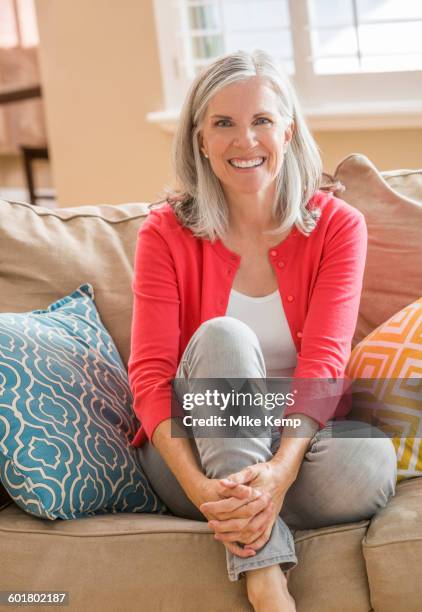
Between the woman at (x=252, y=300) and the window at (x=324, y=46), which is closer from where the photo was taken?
the woman at (x=252, y=300)

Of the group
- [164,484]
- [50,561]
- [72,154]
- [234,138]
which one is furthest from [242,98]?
[72,154]

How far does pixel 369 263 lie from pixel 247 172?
36cm

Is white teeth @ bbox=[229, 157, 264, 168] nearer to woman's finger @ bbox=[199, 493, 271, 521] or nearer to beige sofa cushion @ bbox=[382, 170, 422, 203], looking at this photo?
beige sofa cushion @ bbox=[382, 170, 422, 203]

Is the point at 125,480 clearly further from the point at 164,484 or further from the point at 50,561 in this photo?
the point at 50,561

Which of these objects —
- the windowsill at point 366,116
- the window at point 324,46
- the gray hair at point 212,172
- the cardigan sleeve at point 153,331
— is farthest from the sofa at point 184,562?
the window at point 324,46

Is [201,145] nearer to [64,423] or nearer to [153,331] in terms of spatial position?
[153,331]

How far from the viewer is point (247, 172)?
1.87 m

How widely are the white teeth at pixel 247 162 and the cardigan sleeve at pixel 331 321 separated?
190 millimetres

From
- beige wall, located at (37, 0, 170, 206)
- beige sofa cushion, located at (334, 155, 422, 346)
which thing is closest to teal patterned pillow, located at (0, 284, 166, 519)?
beige sofa cushion, located at (334, 155, 422, 346)

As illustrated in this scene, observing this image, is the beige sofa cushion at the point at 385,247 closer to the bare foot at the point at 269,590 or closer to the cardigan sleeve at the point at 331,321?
the cardigan sleeve at the point at 331,321

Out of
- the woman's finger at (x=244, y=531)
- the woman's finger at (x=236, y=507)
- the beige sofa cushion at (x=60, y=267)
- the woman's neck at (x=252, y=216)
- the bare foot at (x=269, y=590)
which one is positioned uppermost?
the woman's neck at (x=252, y=216)

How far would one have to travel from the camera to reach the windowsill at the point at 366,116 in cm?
292

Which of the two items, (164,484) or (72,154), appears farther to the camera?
(72,154)

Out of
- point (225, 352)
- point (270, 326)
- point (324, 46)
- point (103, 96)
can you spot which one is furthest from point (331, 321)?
point (103, 96)
